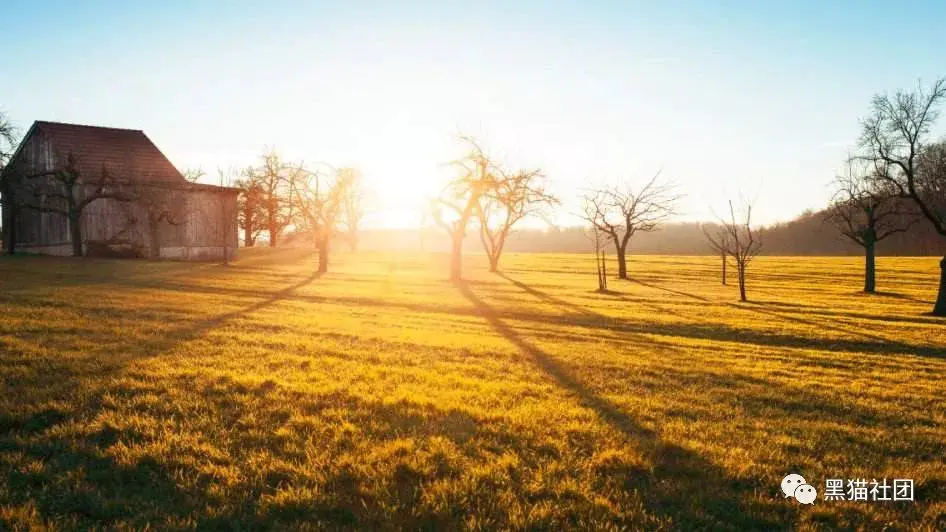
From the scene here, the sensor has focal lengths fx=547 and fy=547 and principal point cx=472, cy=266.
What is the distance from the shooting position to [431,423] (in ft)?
22.5

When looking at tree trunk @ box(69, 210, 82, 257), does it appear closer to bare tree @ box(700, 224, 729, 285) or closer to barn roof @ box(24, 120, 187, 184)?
barn roof @ box(24, 120, 187, 184)

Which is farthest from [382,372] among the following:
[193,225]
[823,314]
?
[193,225]

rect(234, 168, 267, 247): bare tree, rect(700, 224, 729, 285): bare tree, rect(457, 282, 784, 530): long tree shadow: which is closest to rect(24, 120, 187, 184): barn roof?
rect(234, 168, 267, 247): bare tree

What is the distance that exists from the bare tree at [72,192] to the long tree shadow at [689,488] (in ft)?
130

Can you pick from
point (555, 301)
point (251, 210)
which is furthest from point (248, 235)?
point (555, 301)

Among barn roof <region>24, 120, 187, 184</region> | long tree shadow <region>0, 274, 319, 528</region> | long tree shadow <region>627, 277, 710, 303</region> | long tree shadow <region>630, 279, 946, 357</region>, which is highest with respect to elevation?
barn roof <region>24, 120, 187, 184</region>

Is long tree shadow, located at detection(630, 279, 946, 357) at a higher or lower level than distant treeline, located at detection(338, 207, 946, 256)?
lower

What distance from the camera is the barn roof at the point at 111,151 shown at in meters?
38.4

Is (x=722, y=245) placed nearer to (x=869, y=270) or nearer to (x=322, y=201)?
(x=869, y=270)

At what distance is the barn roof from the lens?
3844cm

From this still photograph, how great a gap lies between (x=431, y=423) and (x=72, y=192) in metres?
40.9

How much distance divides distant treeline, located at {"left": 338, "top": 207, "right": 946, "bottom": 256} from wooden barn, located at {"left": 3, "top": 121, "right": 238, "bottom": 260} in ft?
93.1

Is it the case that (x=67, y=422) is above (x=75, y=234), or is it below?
below

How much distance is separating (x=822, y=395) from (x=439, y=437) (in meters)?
7.75
